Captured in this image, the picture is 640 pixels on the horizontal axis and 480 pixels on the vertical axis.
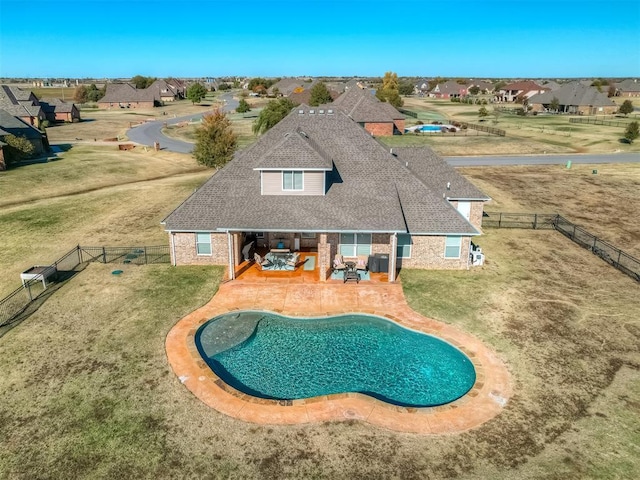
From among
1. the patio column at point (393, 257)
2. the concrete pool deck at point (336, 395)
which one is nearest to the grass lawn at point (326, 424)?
the concrete pool deck at point (336, 395)

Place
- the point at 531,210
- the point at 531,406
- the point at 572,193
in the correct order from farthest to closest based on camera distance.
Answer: the point at 572,193, the point at 531,210, the point at 531,406

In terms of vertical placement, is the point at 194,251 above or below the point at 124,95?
below

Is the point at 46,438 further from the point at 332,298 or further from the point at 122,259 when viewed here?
the point at 122,259

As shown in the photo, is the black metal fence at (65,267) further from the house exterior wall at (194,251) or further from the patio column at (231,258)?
the patio column at (231,258)

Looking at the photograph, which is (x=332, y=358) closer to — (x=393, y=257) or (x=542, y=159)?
(x=393, y=257)

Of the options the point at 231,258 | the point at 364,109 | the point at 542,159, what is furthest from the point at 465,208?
the point at 364,109

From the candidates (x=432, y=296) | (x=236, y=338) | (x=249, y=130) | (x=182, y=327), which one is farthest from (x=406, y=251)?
(x=249, y=130)
